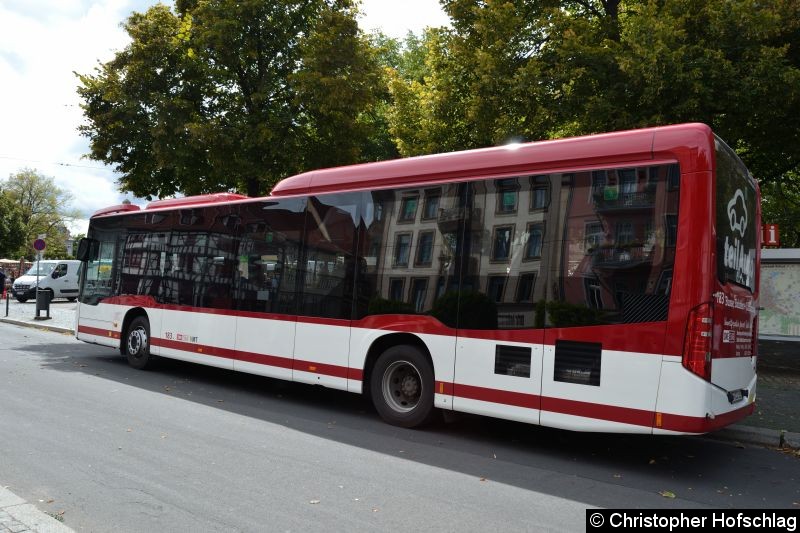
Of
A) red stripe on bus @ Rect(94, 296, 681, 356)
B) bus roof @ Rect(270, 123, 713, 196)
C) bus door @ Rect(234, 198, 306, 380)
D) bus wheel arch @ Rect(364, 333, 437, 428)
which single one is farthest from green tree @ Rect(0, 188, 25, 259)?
bus wheel arch @ Rect(364, 333, 437, 428)

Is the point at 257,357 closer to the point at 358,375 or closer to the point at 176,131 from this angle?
the point at 358,375

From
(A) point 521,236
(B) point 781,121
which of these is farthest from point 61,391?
(B) point 781,121

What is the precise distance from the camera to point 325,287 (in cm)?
827

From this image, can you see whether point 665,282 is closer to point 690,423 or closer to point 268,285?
point 690,423

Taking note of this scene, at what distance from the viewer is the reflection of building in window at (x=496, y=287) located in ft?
21.5

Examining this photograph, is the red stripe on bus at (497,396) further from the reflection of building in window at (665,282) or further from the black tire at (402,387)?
the reflection of building in window at (665,282)

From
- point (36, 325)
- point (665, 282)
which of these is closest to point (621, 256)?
point (665, 282)

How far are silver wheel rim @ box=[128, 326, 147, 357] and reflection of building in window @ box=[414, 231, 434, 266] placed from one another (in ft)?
21.1

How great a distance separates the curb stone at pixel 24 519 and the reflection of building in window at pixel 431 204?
478 centimetres

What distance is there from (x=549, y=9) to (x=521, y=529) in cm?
1192

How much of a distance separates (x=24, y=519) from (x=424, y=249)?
4679mm

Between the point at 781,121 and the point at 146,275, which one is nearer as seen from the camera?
the point at 146,275

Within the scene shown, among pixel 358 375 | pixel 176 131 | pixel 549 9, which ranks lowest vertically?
pixel 358 375

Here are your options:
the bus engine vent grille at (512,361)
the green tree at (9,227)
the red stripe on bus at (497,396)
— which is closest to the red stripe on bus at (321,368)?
the red stripe on bus at (497,396)
